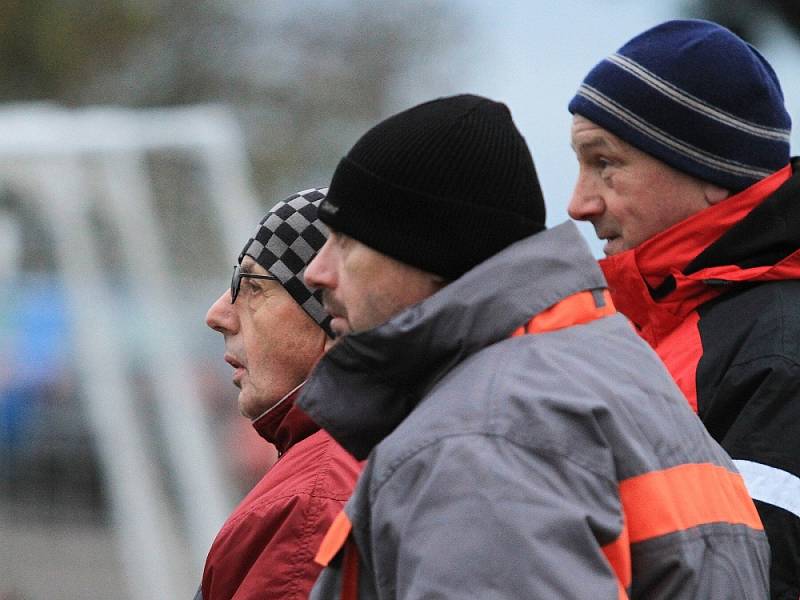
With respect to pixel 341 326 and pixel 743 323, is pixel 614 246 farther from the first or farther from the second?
pixel 341 326

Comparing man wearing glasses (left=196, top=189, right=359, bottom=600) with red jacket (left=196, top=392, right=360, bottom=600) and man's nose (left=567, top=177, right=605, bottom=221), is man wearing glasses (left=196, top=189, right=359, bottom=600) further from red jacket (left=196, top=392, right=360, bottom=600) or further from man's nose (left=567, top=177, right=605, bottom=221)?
man's nose (left=567, top=177, right=605, bottom=221)

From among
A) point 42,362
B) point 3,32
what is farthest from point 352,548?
point 3,32

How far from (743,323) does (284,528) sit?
33.8 inches

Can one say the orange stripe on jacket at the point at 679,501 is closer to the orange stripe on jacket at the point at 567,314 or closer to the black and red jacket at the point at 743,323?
the orange stripe on jacket at the point at 567,314

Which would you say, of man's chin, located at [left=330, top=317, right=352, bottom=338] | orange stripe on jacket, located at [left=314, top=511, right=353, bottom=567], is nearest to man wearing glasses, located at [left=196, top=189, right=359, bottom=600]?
man's chin, located at [left=330, top=317, right=352, bottom=338]

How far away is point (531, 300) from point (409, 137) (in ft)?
0.94

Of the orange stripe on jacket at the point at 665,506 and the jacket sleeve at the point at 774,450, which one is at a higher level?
the orange stripe on jacket at the point at 665,506

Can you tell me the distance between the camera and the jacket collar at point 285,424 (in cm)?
264

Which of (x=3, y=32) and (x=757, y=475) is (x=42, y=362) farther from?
(x=3, y=32)

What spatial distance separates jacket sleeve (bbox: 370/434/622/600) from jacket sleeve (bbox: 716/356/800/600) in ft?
2.20

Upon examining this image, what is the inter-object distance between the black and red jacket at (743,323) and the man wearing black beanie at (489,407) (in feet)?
1.14

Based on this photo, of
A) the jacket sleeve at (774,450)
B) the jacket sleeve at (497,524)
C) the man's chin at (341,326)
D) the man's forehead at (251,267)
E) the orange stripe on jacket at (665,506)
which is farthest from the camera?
the man's forehead at (251,267)

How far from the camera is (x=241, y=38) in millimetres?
23297

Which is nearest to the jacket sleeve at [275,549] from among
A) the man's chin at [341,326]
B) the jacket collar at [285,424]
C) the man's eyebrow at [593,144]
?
the jacket collar at [285,424]
